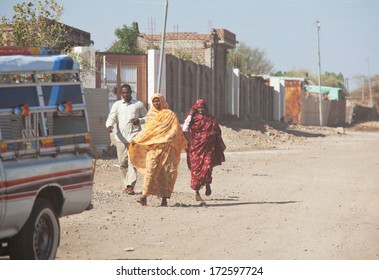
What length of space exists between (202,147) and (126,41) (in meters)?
26.1

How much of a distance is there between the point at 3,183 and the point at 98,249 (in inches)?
90.4

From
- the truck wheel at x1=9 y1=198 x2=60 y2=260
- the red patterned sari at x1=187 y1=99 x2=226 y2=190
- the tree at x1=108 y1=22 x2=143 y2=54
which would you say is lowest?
the truck wheel at x1=9 y1=198 x2=60 y2=260

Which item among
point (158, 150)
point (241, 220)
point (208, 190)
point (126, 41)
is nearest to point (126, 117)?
point (158, 150)

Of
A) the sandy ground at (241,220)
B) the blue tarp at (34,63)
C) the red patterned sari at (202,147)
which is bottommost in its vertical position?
the sandy ground at (241,220)

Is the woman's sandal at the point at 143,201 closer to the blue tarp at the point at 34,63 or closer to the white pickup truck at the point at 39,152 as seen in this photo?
the white pickup truck at the point at 39,152

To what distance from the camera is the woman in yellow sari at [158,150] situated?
453 inches

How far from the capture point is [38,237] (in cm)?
686

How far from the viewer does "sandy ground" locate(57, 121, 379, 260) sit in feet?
26.8

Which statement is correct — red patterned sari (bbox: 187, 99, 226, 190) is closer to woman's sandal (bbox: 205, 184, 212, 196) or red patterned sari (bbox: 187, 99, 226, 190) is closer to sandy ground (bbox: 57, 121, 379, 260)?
woman's sandal (bbox: 205, 184, 212, 196)

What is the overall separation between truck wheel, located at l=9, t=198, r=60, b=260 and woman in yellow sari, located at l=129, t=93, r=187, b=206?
4374 mm

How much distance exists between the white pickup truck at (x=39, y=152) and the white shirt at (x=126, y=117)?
4932mm

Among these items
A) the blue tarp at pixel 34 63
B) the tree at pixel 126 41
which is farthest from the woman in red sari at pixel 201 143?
the tree at pixel 126 41

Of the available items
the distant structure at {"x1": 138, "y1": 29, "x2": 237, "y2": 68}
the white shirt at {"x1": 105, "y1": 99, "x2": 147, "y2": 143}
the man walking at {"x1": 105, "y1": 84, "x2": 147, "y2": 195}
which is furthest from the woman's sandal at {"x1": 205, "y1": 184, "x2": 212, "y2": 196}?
the distant structure at {"x1": 138, "y1": 29, "x2": 237, "y2": 68}
